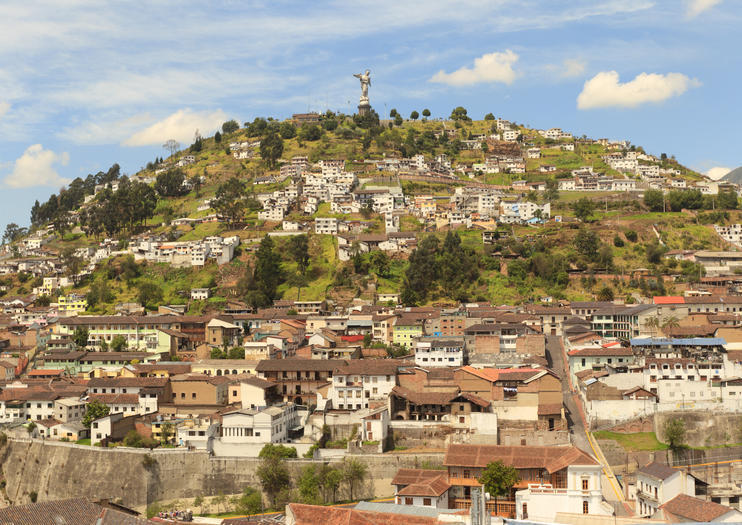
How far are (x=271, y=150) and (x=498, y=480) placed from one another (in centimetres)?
8727

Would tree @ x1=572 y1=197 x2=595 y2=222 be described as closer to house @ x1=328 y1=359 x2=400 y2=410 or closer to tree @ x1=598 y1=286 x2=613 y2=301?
tree @ x1=598 y1=286 x2=613 y2=301

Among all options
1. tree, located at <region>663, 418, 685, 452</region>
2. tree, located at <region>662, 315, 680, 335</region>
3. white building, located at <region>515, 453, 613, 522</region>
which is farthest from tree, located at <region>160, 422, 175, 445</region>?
tree, located at <region>662, 315, 680, 335</region>

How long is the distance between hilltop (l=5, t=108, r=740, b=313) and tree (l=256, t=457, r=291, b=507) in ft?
100

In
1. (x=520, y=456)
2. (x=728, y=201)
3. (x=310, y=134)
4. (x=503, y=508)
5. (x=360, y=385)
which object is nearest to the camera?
(x=503, y=508)

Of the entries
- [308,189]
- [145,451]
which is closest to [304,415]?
[145,451]

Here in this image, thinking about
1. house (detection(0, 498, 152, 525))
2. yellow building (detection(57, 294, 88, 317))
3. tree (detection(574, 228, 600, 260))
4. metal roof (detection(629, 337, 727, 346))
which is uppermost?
tree (detection(574, 228, 600, 260))

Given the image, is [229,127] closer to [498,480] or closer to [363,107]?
[363,107]

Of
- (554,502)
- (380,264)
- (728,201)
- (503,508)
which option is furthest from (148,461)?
(728,201)

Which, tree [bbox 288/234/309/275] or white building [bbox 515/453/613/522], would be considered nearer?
white building [bbox 515/453/613/522]

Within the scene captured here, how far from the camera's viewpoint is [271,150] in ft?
379

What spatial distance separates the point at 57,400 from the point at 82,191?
8689 cm

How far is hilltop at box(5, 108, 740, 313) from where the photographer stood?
246ft

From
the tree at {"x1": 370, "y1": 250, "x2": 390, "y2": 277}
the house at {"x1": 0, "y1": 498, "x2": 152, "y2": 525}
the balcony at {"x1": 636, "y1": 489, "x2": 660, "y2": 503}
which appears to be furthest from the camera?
the tree at {"x1": 370, "y1": 250, "x2": 390, "y2": 277}

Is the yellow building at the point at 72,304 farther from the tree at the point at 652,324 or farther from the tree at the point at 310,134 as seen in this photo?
the tree at the point at 310,134
